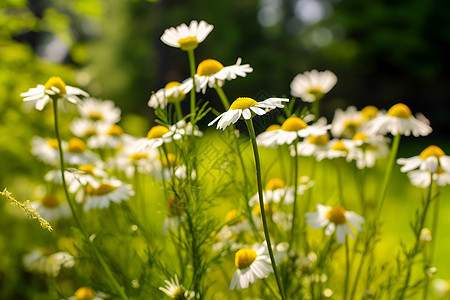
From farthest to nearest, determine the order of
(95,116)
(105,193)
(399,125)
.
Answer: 1. (95,116)
2. (105,193)
3. (399,125)

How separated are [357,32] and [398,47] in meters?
1.39

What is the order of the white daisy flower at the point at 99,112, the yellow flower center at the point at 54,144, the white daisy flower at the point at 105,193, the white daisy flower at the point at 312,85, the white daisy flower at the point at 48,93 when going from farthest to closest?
the white daisy flower at the point at 99,112 < the yellow flower center at the point at 54,144 < the white daisy flower at the point at 312,85 < the white daisy flower at the point at 105,193 < the white daisy flower at the point at 48,93

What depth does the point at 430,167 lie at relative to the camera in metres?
1.19

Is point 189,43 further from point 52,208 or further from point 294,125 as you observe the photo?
point 52,208

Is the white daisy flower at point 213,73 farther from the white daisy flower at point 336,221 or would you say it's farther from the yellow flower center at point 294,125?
the white daisy flower at point 336,221

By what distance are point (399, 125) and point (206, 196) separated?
623 mm

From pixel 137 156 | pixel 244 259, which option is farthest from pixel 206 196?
pixel 137 156

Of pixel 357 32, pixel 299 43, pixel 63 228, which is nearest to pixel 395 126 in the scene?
pixel 63 228

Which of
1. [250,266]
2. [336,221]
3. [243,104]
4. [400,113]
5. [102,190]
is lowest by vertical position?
[250,266]

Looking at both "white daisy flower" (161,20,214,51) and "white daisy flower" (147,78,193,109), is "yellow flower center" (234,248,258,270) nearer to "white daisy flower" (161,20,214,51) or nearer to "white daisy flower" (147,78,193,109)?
"white daisy flower" (147,78,193,109)

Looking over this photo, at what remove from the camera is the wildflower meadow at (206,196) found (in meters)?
1.16

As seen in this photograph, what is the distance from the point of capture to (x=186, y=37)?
1.23 meters

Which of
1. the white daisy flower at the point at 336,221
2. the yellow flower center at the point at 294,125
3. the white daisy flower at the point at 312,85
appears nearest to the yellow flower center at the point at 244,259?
the white daisy flower at the point at 336,221

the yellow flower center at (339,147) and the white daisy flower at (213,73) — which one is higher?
the white daisy flower at (213,73)
